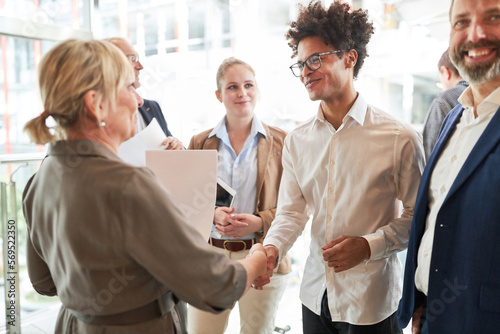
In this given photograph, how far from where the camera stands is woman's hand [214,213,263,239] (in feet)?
6.75

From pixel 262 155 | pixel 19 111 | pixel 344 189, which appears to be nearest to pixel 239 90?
pixel 262 155

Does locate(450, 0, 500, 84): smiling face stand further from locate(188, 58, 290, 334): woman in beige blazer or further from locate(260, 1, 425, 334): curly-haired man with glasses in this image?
locate(188, 58, 290, 334): woman in beige blazer

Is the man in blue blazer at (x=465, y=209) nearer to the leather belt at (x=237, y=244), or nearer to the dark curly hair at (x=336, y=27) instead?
the dark curly hair at (x=336, y=27)

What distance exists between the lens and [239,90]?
7.99 feet

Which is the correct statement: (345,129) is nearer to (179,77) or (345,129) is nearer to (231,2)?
(179,77)

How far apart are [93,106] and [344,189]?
0.97 meters

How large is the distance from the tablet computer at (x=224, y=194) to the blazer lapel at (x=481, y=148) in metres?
0.99

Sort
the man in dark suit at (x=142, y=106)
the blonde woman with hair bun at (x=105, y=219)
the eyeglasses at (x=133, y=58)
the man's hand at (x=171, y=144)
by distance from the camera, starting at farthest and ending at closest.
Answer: the eyeglasses at (x=133, y=58)
the man in dark suit at (x=142, y=106)
the man's hand at (x=171, y=144)
the blonde woman with hair bun at (x=105, y=219)

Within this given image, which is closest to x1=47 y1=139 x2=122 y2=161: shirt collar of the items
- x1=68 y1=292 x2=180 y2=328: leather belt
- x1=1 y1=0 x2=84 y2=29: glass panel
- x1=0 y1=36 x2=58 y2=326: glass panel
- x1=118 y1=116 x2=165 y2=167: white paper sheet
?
x1=68 y1=292 x2=180 y2=328: leather belt

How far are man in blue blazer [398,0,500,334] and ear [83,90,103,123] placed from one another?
954 mm

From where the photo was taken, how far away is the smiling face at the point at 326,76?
65.1 inches

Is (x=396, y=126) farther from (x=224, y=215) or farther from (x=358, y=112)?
(x=224, y=215)

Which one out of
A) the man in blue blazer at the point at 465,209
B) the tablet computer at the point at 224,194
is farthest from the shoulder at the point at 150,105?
the man in blue blazer at the point at 465,209

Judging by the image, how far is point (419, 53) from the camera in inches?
150
